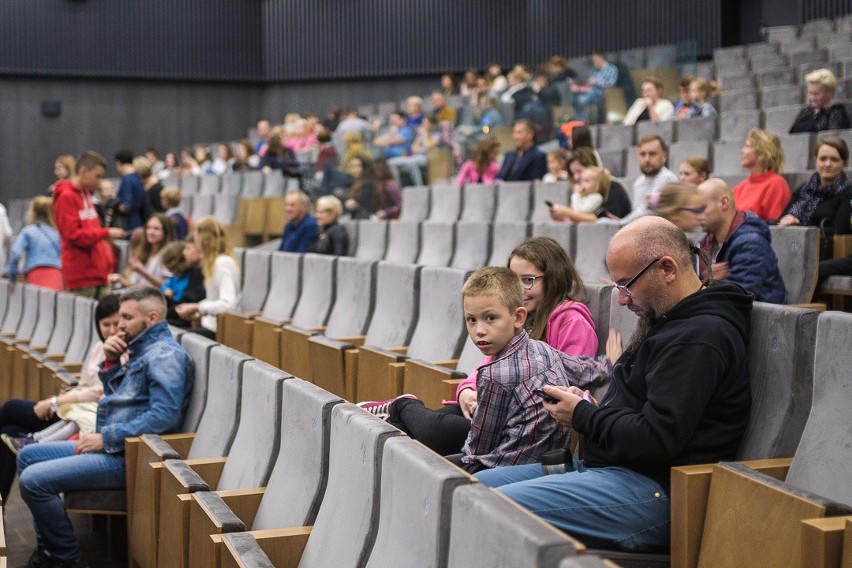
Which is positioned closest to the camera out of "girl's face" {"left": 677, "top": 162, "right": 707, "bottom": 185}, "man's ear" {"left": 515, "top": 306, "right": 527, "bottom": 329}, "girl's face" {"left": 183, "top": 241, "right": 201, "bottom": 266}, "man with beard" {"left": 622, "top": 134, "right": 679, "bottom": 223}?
"man's ear" {"left": 515, "top": 306, "right": 527, "bottom": 329}

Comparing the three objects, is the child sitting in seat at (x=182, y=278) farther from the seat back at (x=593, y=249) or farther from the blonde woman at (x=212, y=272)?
the seat back at (x=593, y=249)

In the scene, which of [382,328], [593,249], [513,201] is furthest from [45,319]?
[593,249]

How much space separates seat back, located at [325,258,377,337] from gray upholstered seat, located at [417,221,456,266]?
874mm

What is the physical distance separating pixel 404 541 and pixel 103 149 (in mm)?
11036

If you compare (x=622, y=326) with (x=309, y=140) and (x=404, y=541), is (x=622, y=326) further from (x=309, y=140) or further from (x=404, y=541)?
(x=309, y=140)

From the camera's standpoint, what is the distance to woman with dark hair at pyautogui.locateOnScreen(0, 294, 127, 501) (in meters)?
3.12

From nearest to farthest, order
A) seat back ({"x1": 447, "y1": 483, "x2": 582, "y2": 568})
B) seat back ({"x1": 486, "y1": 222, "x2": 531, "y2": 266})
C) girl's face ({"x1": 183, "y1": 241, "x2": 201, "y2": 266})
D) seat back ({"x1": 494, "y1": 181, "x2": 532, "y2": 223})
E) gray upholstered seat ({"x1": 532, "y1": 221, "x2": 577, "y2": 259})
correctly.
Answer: seat back ({"x1": 447, "y1": 483, "x2": 582, "y2": 568}), gray upholstered seat ({"x1": 532, "y1": 221, "x2": 577, "y2": 259}), seat back ({"x1": 486, "y1": 222, "x2": 531, "y2": 266}), girl's face ({"x1": 183, "y1": 241, "x2": 201, "y2": 266}), seat back ({"x1": 494, "y1": 181, "x2": 532, "y2": 223})

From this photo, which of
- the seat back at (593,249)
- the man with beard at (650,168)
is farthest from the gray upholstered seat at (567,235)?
the man with beard at (650,168)

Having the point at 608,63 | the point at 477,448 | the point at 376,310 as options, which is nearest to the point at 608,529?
the point at 477,448

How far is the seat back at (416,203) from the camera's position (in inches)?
232

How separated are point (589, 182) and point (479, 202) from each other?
124cm

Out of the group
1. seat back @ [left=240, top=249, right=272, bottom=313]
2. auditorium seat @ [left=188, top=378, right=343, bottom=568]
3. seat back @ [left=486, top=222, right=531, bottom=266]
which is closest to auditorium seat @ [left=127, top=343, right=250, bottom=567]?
auditorium seat @ [left=188, top=378, right=343, bottom=568]

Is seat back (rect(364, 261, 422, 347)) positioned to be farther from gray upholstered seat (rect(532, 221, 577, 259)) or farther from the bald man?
the bald man

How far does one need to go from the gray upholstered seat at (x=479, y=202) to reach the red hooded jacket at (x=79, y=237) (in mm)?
1887
